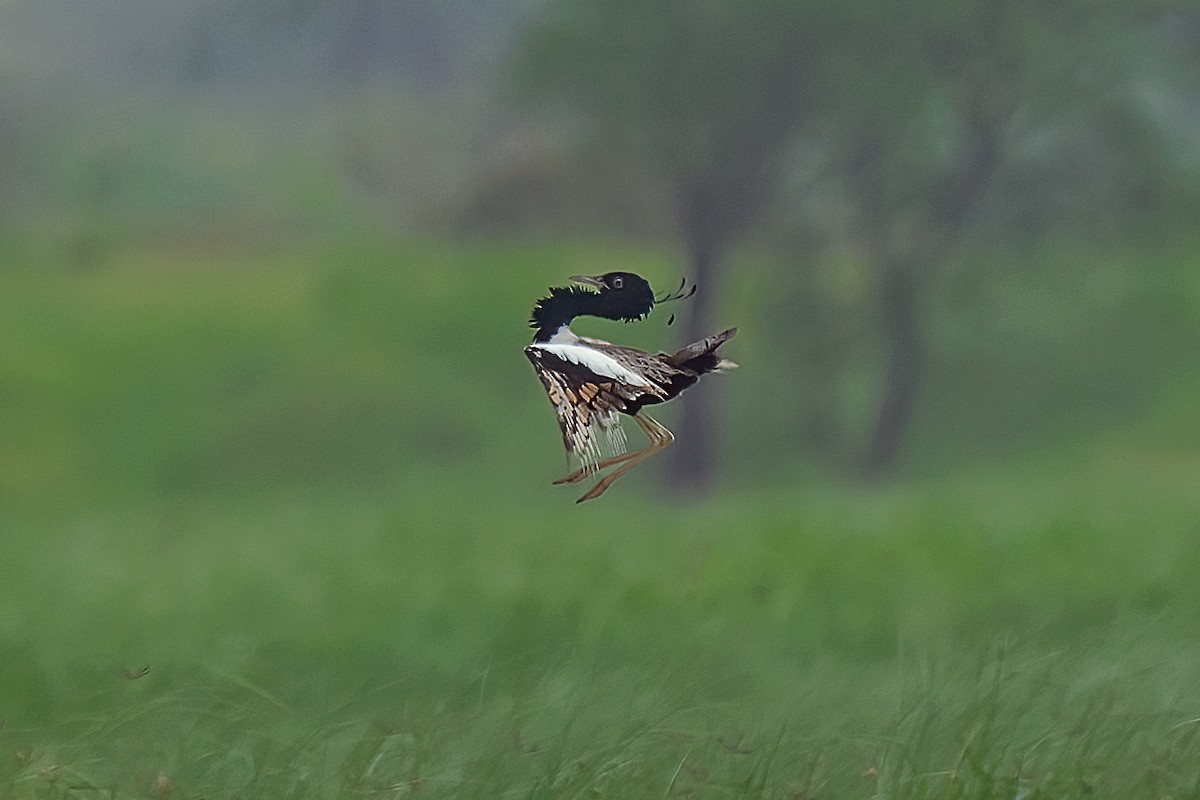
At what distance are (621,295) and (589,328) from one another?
11.5 m

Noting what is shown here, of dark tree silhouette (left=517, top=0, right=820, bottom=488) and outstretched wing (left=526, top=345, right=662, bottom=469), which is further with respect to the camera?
dark tree silhouette (left=517, top=0, right=820, bottom=488)

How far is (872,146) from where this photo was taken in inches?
814

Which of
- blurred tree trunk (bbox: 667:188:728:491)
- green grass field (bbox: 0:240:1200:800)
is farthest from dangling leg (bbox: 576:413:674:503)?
blurred tree trunk (bbox: 667:188:728:491)

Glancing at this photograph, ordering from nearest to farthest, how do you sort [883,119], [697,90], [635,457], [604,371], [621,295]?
[635,457], [604,371], [621,295], [697,90], [883,119]

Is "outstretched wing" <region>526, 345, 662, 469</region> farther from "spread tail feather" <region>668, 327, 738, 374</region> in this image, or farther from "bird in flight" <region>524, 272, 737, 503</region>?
"spread tail feather" <region>668, 327, 738, 374</region>

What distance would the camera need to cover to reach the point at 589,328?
577 inches

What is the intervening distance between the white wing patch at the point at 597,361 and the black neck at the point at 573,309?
0.07 metres

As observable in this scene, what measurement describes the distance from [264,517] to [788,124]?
8.19 meters

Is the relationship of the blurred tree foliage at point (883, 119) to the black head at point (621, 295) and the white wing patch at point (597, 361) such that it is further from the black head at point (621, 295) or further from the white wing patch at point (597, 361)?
the white wing patch at point (597, 361)

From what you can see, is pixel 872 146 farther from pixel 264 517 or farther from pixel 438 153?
pixel 264 517

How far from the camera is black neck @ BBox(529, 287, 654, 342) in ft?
10.4

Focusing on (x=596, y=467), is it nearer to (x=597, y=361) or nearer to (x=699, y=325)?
(x=597, y=361)

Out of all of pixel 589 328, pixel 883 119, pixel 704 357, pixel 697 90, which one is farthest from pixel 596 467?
pixel 883 119

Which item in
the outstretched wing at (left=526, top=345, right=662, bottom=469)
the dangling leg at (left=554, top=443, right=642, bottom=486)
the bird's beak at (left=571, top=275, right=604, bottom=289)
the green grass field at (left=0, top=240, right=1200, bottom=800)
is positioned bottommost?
the green grass field at (left=0, top=240, right=1200, bottom=800)
